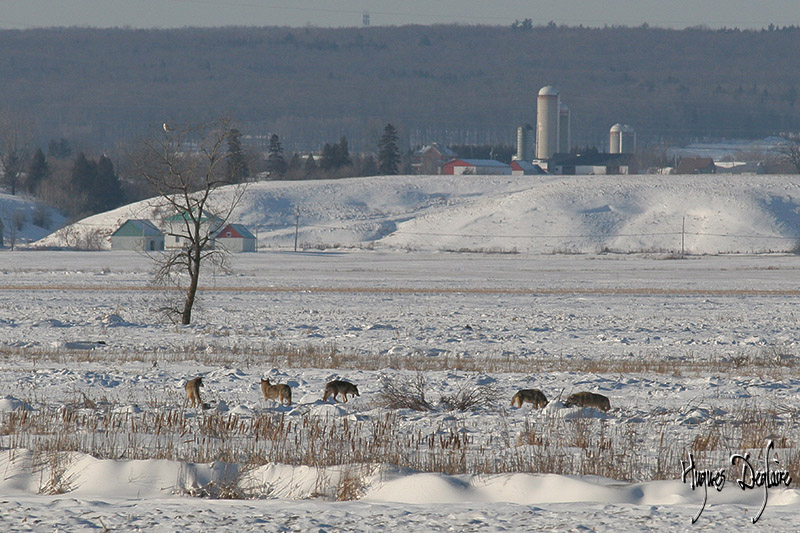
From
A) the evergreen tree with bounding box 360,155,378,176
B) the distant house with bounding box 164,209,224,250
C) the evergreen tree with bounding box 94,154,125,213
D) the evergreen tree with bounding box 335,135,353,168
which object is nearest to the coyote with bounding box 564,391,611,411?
the distant house with bounding box 164,209,224,250

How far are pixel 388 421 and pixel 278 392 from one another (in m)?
2.20

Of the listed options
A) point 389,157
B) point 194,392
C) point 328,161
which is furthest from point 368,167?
point 194,392

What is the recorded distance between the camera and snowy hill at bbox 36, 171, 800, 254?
4136 inches

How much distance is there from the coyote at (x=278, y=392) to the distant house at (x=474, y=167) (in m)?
159

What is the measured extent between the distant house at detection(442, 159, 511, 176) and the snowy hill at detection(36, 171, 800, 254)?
2862 centimetres

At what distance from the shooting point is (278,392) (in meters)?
13.1

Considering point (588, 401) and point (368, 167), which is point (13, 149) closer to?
point (368, 167)

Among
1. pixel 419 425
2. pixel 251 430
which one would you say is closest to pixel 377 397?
pixel 419 425

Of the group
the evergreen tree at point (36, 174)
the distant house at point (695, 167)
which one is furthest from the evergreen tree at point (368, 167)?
the distant house at point (695, 167)

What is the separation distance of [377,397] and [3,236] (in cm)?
11280

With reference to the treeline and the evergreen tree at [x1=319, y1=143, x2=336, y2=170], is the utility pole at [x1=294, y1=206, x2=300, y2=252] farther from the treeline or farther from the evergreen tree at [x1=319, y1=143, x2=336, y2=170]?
the evergreen tree at [x1=319, y1=143, x2=336, y2=170]

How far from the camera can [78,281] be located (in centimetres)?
5209

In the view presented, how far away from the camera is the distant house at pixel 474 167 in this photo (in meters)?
172

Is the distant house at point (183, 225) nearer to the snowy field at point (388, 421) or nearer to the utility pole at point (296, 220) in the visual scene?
the snowy field at point (388, 421)
